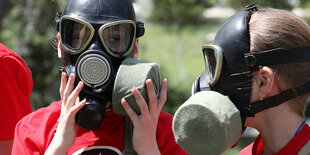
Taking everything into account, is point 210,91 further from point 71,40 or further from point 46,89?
point 46,89

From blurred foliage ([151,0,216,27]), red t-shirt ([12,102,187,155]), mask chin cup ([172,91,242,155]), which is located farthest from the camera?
blurred foliage ([151,0,216,27])

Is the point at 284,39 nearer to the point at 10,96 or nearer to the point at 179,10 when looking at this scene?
the point at 10,96

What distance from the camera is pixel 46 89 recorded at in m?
9.27

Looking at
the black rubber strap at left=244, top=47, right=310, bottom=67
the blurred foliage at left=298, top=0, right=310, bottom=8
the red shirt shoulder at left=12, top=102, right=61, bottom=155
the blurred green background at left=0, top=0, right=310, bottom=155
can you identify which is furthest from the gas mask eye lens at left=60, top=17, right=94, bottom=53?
the blurred foliage at left=298, top=0, right=310, bottom=8

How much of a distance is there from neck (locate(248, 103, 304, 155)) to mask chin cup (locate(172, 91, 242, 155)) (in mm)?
234

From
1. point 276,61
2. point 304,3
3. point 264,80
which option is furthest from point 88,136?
point 304,3

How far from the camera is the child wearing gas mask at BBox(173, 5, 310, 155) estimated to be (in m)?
2.61

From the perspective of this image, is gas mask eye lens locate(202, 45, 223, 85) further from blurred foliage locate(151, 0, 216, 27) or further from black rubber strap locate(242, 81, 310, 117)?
blurred foliage locate(151, 0, 216, 27)

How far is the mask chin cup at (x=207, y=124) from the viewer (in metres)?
2.49

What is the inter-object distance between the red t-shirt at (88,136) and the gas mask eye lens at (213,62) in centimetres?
45

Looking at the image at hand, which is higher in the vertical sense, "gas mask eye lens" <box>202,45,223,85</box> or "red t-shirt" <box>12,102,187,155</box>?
"gas mask eye lens" <box>202,45,223,85</box>

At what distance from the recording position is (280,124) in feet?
8.93

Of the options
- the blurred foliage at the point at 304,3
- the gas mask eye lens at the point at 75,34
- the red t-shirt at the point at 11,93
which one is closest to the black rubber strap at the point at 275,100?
the gas mask eye lens at the point at 75,34

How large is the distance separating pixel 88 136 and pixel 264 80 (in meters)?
1.16
